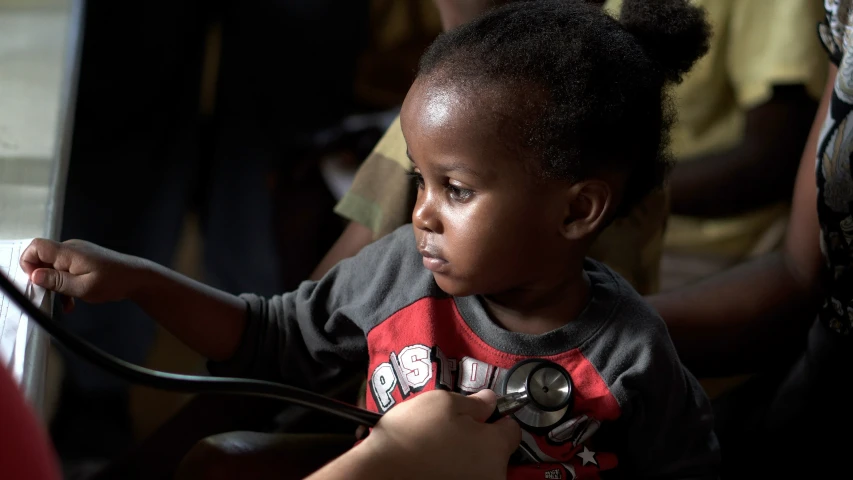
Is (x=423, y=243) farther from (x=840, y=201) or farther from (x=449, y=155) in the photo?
(x=840, y=201)

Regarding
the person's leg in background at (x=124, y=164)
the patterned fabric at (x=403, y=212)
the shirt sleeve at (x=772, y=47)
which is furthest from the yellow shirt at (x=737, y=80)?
the person's leg in background at (x=124, y=164)

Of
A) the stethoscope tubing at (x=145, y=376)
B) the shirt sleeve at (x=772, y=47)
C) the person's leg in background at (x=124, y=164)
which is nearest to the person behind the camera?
the stethoscope tubing at (x=145, y=376)

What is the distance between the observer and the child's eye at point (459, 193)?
2.40 ft

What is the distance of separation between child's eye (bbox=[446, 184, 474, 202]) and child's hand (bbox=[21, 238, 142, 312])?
0.29 m

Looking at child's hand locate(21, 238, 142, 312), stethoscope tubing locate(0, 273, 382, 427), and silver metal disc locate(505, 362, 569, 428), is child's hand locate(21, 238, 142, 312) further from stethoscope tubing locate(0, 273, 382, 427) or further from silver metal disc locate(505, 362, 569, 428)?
silver metal disc locate(505, 362, 569, 428)

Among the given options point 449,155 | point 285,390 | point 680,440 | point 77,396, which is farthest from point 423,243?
point 77,396

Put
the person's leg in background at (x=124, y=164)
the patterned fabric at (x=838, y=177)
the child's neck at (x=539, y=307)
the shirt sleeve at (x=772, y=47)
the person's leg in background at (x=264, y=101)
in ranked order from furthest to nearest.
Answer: the person's leg in background at (x=264, y=101)
the person's leg in background at (x=124, y=164)
the shirt sleeve at (x=772, y=47)
the patterned fabric at (x=838, y=177)
the child's neck at (x=539, y=307)

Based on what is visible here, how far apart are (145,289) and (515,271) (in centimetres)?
33

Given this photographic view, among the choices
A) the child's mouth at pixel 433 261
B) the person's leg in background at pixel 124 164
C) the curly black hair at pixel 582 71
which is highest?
the curly black hair at pixel 582 71

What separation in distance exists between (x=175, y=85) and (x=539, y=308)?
1.24 metres

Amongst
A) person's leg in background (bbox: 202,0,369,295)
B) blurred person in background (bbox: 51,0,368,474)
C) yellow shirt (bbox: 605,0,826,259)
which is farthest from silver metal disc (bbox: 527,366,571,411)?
person's leg in background (bbox: 202,0,369,295)

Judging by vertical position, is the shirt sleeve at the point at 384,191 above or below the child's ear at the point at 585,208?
below

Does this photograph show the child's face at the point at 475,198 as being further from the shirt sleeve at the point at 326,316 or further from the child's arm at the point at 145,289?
the child's arm at the point at 145,289

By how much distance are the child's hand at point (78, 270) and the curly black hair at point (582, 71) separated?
1.04 ft
